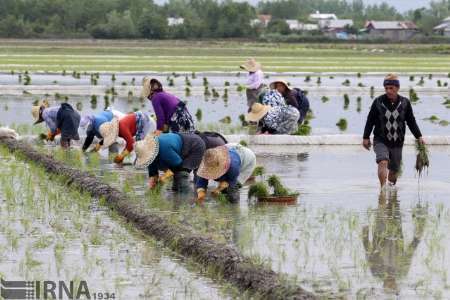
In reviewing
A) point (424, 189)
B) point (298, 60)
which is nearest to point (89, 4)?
point (298, 60)

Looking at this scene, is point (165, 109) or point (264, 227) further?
point (165, 109)

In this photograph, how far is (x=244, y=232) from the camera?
10.4 m

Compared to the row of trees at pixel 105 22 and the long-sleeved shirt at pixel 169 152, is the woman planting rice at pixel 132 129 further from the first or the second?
the row of trees at pixel 105 22

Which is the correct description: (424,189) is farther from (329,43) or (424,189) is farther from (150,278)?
(329,43)

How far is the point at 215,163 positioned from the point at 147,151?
0.70 m

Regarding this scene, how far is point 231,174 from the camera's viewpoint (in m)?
12.2

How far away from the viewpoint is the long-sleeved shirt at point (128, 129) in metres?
15.1

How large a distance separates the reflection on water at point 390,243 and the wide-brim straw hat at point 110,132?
158 inches

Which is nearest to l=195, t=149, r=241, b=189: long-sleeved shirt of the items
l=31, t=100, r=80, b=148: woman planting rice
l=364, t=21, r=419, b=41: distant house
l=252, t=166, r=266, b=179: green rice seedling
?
l=252, t=166, r=266, b=179: green rice seedling

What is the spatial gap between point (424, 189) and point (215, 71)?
3014 cm

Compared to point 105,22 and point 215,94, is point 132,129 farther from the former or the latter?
point 105,22

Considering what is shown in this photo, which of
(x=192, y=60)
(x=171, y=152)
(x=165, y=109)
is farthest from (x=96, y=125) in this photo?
(x=192, y=60)

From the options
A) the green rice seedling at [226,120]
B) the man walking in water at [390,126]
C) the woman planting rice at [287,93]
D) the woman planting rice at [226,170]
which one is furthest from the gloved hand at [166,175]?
the green rice seedling at [226,120]

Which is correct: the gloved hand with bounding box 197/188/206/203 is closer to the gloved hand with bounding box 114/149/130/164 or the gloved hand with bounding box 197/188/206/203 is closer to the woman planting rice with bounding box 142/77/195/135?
the woman planting rice with bounding box 142/77/195/135
